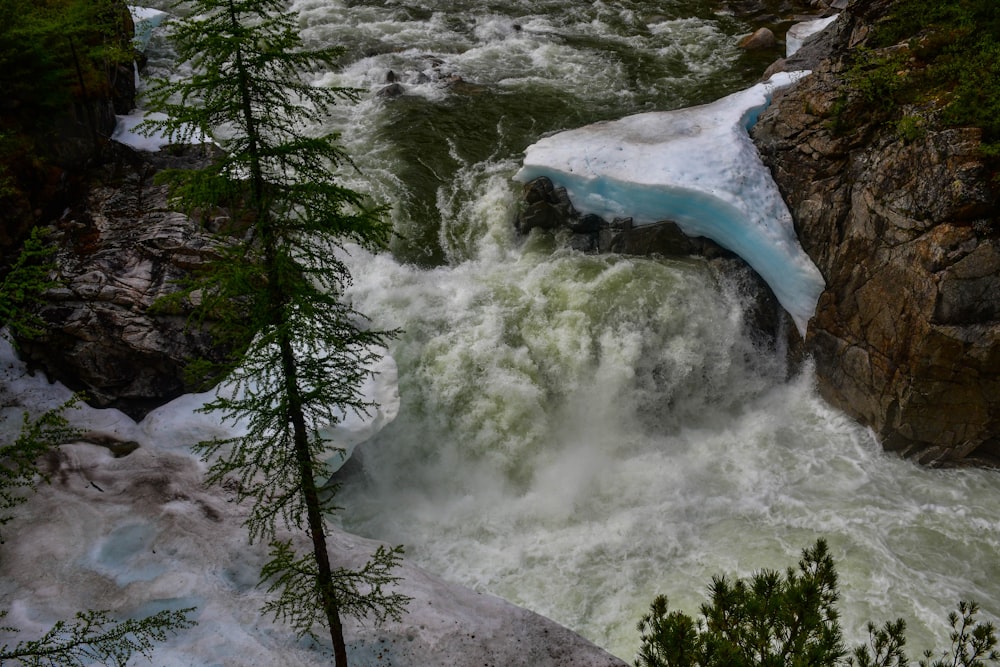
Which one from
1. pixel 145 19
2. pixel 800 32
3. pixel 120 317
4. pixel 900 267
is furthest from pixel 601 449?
pixel 145 19

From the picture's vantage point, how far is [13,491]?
33.6 feet

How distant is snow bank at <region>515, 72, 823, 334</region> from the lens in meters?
13.7

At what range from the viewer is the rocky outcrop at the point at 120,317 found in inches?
462

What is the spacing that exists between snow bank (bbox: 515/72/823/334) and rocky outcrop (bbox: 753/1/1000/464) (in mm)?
461

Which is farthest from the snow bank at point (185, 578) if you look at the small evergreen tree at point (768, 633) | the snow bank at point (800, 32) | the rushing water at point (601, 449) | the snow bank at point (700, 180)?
the snow bank at point (800, 32)

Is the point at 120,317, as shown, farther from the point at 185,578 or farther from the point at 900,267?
the point at 900,267

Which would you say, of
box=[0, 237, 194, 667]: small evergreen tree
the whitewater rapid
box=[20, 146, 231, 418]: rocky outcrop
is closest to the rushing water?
the whitewater rapid

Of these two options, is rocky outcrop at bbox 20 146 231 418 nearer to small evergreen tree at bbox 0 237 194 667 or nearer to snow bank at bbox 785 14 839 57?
small evergreen tree at bbox 0 237 194 667

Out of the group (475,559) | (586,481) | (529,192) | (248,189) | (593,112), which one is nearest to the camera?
(248,189)

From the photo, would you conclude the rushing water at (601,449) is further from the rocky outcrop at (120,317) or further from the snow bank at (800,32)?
the snow bank at (800,32)

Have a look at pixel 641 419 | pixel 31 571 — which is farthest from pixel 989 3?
pixel 31 571

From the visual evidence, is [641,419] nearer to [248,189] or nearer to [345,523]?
[345,523]

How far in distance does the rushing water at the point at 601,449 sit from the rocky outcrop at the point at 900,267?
0.78 meters

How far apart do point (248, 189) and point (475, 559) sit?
7288 mm
